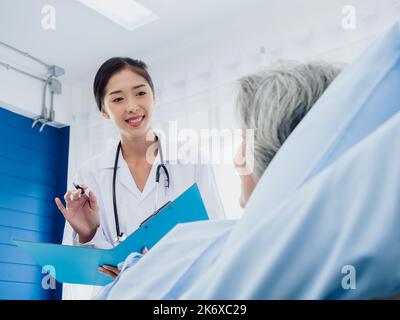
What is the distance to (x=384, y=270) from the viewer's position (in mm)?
369

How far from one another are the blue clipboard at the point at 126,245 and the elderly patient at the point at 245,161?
0.91 ft

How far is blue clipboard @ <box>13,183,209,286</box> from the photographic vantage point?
2.86 ft

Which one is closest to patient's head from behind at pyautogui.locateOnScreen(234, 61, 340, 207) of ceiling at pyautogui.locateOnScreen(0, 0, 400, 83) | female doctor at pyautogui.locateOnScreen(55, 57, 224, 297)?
female doctor at pyautogui.locateOnScreen(55, 57, 224, 297)

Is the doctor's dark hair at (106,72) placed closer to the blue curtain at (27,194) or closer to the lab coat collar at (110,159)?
the lab coat collar at (110,159)

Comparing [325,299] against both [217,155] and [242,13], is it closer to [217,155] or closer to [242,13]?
[217,155]

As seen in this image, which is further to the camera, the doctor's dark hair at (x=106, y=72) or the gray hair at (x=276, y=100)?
the doctor's dark hair at (x=106, y=72)

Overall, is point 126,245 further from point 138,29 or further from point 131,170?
point 138,29

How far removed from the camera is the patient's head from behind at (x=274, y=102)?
0.55 meters

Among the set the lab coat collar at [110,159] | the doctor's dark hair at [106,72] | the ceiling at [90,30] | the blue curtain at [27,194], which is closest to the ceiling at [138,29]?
the ceiling at [90,30]

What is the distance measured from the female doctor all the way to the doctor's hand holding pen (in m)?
0.15

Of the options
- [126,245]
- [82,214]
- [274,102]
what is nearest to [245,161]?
[274,102]

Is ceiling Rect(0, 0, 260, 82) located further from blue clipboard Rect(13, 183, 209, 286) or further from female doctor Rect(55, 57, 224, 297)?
blue clipboard Rect(13, 183, 209, 286)

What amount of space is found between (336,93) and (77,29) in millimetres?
2210

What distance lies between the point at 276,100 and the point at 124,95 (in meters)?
1.01
